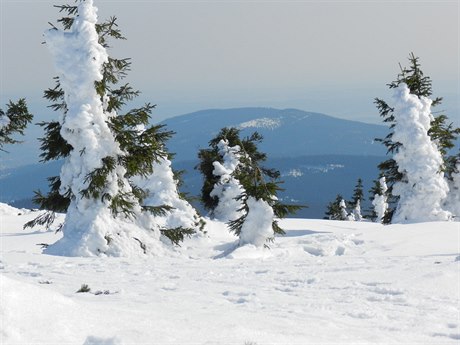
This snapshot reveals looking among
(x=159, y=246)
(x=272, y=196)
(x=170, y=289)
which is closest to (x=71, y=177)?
(x=159, y=246)

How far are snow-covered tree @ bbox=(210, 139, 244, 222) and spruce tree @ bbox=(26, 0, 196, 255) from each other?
1859 cm

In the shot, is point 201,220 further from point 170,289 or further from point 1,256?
point 170,289

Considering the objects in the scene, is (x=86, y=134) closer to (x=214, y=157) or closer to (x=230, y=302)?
(x=230, y=302)

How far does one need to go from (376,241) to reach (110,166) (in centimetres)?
1036

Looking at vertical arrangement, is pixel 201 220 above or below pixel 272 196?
below

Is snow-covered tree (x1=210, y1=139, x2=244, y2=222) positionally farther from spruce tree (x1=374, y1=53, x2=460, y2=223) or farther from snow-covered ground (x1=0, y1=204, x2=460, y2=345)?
snow-covered ground (x1=0, y1=204, x2=460, y2=345)

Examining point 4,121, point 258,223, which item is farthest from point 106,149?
point 4,121

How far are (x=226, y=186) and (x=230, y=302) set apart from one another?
3078 centimetres

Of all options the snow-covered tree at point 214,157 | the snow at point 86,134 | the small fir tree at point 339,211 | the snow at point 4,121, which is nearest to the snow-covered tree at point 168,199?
the snow at point 86,134

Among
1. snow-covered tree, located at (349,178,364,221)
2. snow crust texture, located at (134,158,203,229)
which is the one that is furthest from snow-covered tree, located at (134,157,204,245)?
snow-covered tree, located at (349,178,364,221)

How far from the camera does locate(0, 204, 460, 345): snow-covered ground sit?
18.7ft

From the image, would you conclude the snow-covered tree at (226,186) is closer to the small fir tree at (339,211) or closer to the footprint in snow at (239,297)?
the footprint in snow at (239,297)

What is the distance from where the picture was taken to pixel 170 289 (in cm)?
940

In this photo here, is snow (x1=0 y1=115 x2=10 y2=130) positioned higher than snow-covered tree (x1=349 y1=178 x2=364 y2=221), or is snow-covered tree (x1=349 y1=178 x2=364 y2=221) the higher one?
snow (x1=0 y1=115 x2=10 y2=130)
